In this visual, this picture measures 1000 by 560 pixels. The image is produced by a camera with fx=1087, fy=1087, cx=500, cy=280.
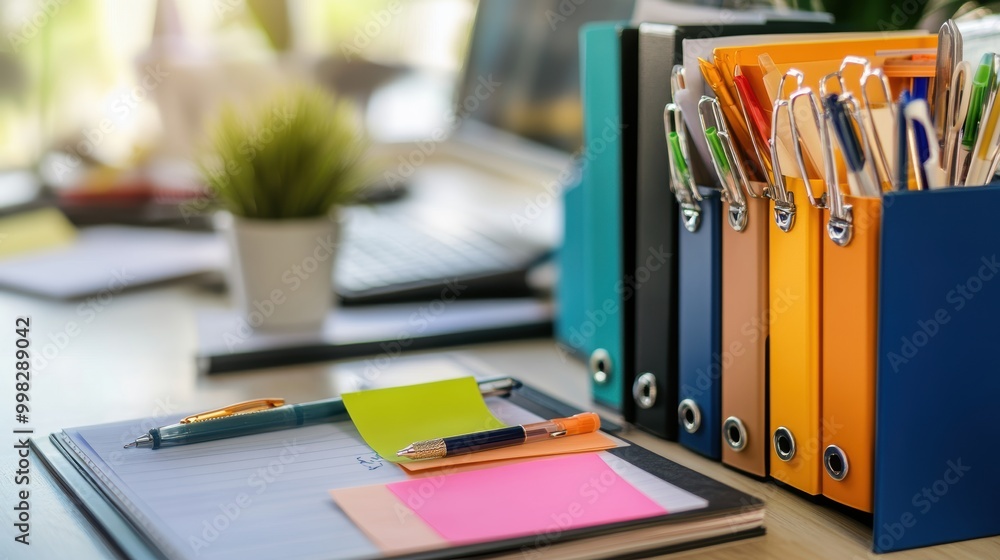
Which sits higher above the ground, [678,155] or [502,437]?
[678,155]

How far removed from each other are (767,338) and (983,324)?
118 millimetres

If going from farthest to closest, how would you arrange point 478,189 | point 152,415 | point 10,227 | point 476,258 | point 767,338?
point 478,189 → point 10,227 → point 476,258 → point 152,415 → point 767,338

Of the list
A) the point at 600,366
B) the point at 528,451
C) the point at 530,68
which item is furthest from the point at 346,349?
the point at 530,68

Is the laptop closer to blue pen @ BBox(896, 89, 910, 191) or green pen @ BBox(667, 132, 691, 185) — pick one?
green pen @ BBox(667, 132, 691, 185)

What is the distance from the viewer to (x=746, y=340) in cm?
63

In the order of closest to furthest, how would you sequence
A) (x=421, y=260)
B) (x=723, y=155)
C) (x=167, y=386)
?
(x=723, y=155)
(x=167, y=386)
(x=421, y=260)

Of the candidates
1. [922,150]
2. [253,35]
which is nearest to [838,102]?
[922,150]

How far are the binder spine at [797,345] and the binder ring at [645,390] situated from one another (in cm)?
11

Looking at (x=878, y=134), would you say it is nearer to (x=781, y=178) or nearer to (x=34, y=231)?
(x=781, y=178)

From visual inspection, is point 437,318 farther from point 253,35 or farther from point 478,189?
point 253,35

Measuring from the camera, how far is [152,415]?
0.77 metres

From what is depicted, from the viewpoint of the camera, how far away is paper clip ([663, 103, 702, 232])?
0.64 m

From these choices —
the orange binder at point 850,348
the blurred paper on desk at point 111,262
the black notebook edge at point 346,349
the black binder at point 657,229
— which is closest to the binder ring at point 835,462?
the orange binder at point 850,348

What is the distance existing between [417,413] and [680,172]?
22 cm
